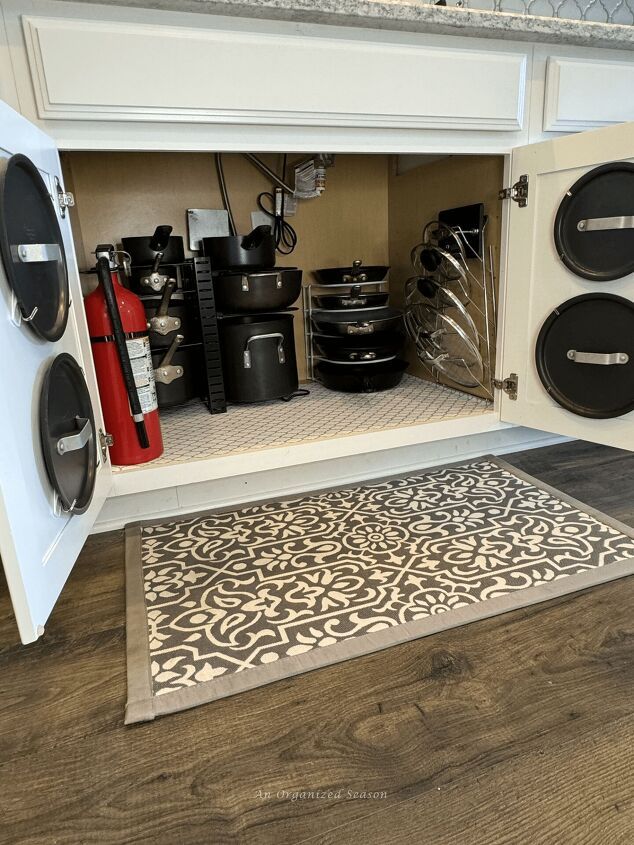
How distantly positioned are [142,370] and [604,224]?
1.09m

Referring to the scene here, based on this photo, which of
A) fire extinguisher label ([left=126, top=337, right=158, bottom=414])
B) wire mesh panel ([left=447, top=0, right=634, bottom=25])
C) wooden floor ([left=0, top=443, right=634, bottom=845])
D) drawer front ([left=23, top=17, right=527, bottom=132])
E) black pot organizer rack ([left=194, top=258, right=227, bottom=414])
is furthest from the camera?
wire mesh panel ([left=447, top=0, right=634, bottom=25])

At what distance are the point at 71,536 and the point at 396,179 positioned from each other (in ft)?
5.88

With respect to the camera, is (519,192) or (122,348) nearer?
(122,348)

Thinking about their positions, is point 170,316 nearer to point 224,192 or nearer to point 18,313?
point 224,192

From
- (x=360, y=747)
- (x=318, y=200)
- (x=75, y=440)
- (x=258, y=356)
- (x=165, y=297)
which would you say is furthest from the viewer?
(x=318, y=200)

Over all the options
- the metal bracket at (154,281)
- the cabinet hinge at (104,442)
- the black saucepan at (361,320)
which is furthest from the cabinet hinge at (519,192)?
the cabinet hinge at (104,442)

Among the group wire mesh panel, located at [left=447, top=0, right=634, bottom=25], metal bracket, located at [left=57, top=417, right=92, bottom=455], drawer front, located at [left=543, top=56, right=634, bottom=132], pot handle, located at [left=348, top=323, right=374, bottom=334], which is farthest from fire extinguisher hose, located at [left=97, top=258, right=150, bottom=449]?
wire mesh panel, located at [left=447, top=0, right=634, bottom=25]

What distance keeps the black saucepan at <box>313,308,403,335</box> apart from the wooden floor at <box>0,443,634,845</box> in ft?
3.48

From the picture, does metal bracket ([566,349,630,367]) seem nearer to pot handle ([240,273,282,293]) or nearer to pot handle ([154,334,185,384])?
pot handle ([240,273,282,293])

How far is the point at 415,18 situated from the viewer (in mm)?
1204

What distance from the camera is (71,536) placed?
943 millimetres

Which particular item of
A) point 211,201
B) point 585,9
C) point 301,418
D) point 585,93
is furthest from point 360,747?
point 585,9

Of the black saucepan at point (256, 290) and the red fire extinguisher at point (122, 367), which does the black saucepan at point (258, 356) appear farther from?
the red fire extinguisher at point (122, 367)

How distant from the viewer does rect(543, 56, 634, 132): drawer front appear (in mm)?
1382
